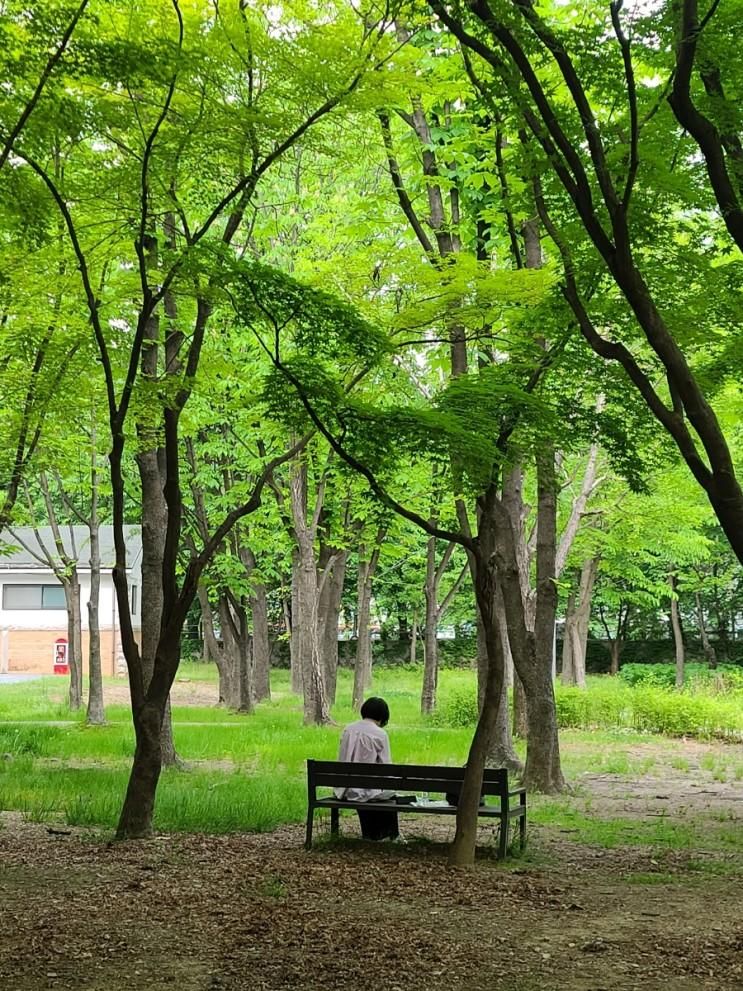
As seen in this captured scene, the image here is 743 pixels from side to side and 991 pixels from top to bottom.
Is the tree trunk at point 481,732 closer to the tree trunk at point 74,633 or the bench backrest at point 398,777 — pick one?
the bench backrest at point 398,777

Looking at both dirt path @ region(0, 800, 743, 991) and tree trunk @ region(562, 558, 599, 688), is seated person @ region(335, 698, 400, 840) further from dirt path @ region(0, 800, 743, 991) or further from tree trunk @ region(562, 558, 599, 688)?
tree trunk @ region(562, 558, 599, 688)

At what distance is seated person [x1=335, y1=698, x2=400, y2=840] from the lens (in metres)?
8.50

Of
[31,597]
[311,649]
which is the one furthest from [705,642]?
[311,649]

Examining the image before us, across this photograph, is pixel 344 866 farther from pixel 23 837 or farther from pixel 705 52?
pixel 705 52

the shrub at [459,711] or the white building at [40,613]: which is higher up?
the white building at [40,613]

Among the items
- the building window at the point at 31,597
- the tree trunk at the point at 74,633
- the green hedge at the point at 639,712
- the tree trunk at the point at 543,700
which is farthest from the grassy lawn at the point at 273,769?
the building window at the point at 31,597

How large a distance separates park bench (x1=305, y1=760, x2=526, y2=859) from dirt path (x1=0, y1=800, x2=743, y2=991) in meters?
0.35

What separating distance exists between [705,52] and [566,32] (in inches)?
33.1

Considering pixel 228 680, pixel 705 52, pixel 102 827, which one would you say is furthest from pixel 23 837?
pixel 228 680

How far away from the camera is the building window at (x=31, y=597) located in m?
42.9

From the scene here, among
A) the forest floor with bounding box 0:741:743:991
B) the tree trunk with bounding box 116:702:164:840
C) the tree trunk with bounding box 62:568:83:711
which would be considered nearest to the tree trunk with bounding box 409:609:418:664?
the tree trunk with bounding box 62:568:83:711

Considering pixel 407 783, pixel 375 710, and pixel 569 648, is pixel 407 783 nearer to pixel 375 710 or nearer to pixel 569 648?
pixel 375 710

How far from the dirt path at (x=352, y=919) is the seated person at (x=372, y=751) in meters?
0.34

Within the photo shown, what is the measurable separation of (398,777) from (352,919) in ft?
7.42
